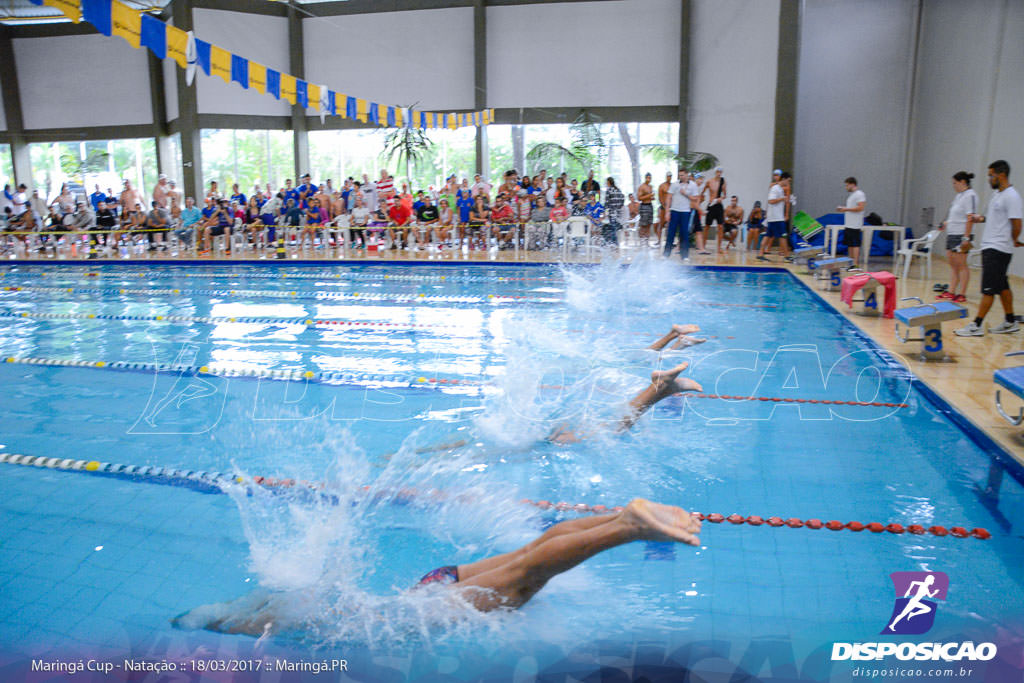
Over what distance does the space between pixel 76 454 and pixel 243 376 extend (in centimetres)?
147

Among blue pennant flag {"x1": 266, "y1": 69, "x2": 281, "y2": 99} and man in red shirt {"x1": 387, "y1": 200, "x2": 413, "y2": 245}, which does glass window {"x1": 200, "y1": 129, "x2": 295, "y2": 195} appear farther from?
blue pennant flag {"x1": 266, "y1": 69, "x2": 281, "y2": 99}

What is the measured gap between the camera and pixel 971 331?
5.56 m

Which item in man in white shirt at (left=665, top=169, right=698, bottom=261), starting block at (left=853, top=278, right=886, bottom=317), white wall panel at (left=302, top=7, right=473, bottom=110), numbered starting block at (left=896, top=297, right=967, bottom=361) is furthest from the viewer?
white wall panel at (left=302, top=7, right=473, bottom=110)

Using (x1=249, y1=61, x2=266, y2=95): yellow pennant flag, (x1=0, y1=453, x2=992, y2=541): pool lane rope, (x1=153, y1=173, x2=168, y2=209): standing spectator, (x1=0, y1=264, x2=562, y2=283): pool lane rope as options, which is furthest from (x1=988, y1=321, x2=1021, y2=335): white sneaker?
(x1=153, y1=173, x2=168, y2=209): standing spectator

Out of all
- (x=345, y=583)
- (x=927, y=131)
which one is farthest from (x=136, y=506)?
(x=927, y=131)

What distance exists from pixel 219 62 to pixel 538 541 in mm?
7881

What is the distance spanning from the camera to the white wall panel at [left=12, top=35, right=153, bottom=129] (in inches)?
684

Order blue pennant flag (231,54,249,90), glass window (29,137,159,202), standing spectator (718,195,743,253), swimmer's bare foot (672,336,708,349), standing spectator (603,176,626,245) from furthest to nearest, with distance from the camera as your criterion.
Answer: glass window (29,137,159,202) → standing spectator (718,195,743,253) → standing spectator (603,176,626,245) → blue pennant flag (231,54,249,90) → swimmer's bare foot (672,336,708,349)

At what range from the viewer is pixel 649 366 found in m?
4.96

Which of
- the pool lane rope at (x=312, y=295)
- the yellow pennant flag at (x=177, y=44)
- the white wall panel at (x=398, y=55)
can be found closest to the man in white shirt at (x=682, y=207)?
the pool lane rope at (x=312, y=295)

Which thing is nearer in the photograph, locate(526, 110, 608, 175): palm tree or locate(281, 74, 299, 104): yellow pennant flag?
locate(281, 74, 299, 104): yellow pennant flag

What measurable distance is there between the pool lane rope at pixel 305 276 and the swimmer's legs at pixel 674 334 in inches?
164

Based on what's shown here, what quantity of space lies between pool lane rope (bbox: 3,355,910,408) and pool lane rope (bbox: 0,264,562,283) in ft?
15.0

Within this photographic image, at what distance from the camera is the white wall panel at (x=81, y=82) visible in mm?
17375
